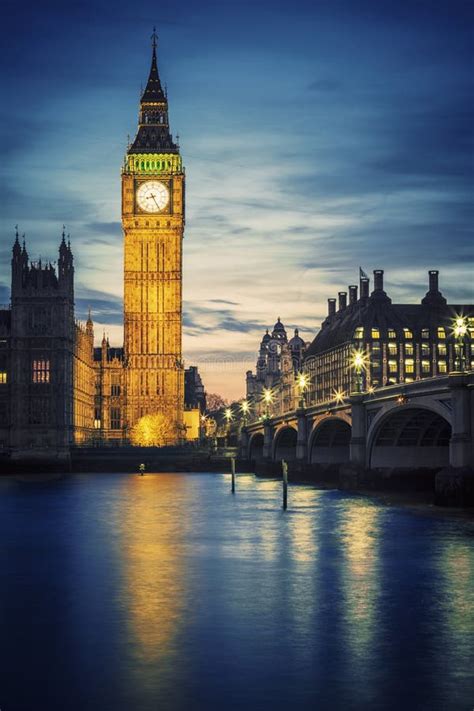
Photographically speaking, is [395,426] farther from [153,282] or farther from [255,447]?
[153,282]

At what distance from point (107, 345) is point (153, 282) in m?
15.0

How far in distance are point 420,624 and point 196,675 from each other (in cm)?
821

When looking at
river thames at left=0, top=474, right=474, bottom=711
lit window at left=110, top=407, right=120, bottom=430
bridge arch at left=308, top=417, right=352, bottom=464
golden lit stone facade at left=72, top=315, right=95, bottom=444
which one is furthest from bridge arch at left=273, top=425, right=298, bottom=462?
river thames at left=0, top=474, right=474, bottom=711

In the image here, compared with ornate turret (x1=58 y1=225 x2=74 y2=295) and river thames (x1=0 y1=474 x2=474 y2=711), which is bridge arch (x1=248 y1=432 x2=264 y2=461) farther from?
river thames (x1=0 y1=474 x2=474 y2=711)

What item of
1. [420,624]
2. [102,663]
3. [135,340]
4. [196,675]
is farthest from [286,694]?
[135,340]

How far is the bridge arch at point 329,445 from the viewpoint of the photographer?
4190 inches

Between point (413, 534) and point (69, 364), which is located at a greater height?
point (69, 364)

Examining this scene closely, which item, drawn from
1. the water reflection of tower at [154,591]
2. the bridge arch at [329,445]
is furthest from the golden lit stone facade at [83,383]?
the water reflection of tower at [154,591]

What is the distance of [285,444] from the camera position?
13712 cm

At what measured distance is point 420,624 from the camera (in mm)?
29266

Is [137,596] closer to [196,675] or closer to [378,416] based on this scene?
[196,675]

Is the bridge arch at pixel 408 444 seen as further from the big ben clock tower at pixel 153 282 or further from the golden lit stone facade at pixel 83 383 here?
the big ben clock tower at pixel 153 282

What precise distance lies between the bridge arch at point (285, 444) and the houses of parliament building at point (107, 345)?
3317 centimetres

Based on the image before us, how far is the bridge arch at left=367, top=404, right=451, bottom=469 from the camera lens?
81188mm
